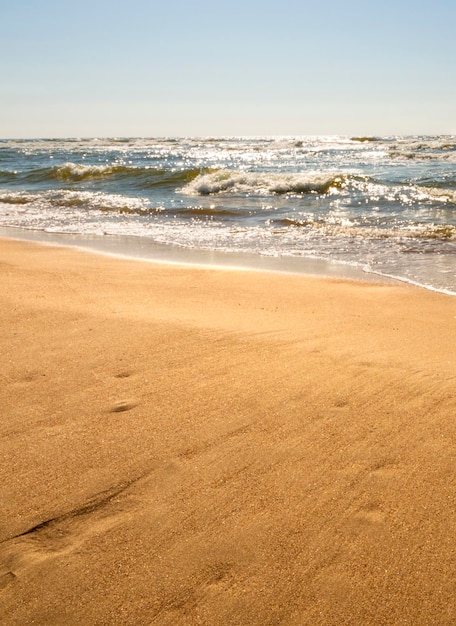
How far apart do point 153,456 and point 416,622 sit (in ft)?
3.44

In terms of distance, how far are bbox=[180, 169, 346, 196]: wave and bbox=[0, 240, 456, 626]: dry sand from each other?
1337cm

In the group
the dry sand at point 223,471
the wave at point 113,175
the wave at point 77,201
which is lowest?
the dry sand at point 223,471

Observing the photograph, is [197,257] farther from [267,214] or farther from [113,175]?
[113,175]

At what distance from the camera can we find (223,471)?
6.72ft

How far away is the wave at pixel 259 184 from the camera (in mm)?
16531

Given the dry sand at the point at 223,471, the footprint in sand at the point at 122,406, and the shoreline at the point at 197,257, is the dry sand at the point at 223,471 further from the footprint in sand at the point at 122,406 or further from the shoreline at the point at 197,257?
the shoreline at the point at 197,257

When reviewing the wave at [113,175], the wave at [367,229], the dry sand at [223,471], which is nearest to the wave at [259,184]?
the wave at [113,175]

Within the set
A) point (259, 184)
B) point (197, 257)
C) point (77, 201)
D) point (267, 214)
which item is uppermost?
point (259, 184)

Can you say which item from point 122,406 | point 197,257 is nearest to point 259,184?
point 197,257

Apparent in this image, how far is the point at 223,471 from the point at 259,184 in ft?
54.0

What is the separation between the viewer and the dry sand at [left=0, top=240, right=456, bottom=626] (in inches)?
60.8

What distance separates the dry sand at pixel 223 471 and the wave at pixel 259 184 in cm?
1337

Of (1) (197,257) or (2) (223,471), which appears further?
(1) (197,257)

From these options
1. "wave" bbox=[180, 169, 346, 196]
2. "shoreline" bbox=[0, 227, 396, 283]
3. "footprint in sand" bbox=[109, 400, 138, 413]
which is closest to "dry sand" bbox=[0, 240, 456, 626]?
"footprint in sand" bbox=[109, 400, 138, 413]
